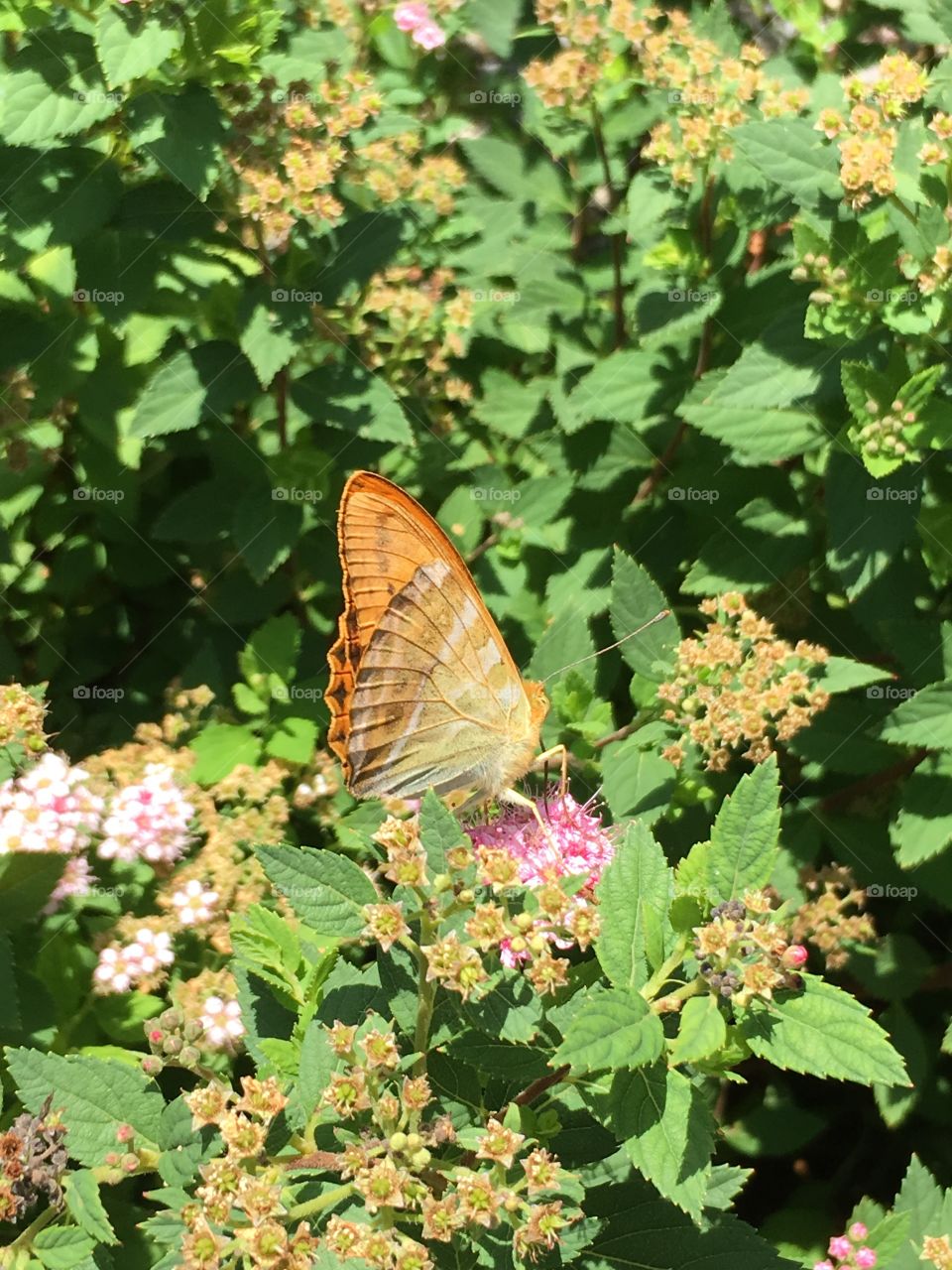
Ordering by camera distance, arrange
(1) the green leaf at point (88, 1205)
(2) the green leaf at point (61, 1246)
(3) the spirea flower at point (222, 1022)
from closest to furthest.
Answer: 1. (1) the green leaf at point (88, 1205)
2. (2) the green leaf at point (61, 1246)
3. (3) the spirea flower at point (222, 1022)

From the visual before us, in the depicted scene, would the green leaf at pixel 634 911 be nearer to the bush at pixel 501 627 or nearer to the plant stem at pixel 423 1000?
the bush at pixel 501 627

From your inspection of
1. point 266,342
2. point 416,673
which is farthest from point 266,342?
point 416,673

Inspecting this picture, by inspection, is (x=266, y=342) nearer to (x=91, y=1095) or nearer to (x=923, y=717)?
(x=91, y=1095)

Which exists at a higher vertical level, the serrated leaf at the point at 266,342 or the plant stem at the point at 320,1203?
the serrated leaf at the point at 266,342

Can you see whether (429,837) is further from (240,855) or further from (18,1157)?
(240,855)

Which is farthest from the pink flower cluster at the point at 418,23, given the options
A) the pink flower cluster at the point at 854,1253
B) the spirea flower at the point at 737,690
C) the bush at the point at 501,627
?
the pink flower cluster at the point at 854,1253

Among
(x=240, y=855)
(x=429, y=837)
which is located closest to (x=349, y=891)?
(x=429, y=837)
